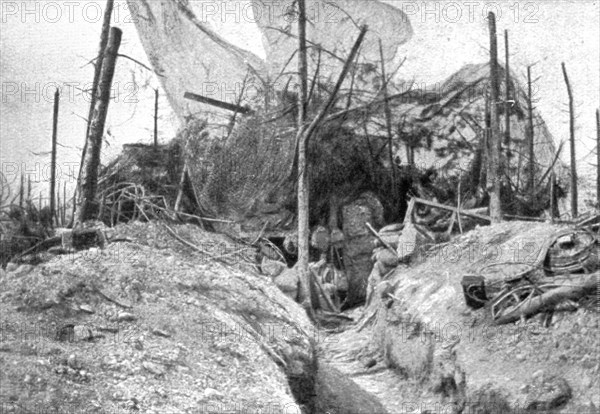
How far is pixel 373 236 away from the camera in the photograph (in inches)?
A: 694

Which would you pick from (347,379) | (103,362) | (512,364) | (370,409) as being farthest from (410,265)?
(103,362)

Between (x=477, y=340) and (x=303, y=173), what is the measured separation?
5.91 metres

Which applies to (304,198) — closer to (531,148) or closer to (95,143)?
(95,143)

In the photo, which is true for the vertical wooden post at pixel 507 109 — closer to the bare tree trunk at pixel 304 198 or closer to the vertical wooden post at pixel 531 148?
the vertical wooden post at pixel 531 148

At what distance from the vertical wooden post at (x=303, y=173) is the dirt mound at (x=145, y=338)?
4295mm

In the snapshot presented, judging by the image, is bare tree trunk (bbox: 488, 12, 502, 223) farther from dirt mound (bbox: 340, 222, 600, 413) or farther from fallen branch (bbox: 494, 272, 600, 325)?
fallen branch (bbox: 494, 272, 600, 325)

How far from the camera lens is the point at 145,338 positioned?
24.2 feet

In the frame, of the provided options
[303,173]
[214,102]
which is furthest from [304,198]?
[214,102]

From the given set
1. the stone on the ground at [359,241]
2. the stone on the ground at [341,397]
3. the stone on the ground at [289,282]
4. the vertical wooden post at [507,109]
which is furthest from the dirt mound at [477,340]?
the vertical wooden post at [507,109]

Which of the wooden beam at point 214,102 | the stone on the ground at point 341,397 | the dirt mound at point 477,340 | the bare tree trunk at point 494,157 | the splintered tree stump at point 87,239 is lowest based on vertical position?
the stone on the ground at point 341,397

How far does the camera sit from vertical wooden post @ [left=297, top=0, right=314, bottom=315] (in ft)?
47.3

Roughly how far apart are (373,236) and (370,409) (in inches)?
300

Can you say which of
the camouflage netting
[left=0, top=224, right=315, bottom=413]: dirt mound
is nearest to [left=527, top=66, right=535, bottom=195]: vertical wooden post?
the camouflage netting

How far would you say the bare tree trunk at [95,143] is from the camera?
1079cm
